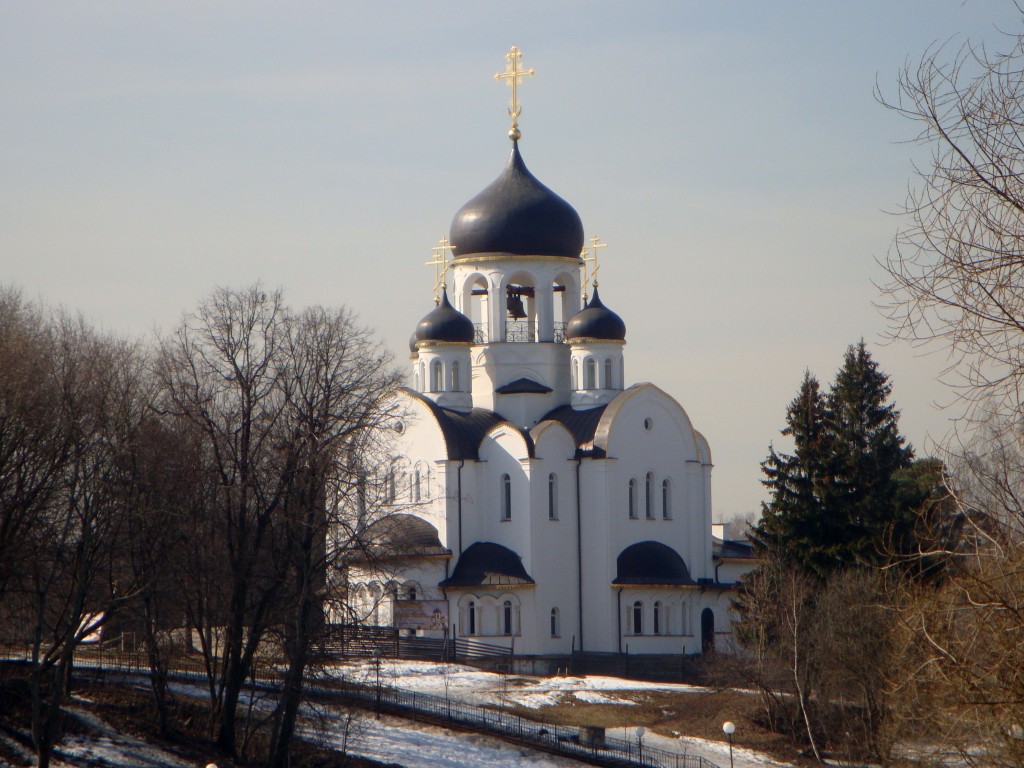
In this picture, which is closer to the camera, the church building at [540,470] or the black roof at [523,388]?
the church building at [540,470]

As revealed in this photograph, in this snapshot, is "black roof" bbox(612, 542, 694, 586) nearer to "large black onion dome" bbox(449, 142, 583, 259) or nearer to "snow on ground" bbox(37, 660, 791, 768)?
"snow on ground" bbox(37, 660, 791, 768)

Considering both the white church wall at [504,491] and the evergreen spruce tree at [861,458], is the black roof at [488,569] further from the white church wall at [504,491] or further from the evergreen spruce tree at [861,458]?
the evergreen spruce tree at [861,458]

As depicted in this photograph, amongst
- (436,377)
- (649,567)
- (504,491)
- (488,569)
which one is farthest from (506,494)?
(649,567)

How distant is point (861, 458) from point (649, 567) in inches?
265

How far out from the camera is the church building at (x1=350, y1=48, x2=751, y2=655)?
40.4 metres

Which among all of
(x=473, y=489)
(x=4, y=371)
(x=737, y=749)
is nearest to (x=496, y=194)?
(x=473, y=489)

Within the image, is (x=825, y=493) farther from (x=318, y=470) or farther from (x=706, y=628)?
(x=318, y=470)

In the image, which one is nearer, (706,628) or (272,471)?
(272,471)

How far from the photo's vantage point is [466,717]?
30.1 meters

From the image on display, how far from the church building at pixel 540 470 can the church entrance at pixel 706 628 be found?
0.19ft

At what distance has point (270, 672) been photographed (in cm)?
2752

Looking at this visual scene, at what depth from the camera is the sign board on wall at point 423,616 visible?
39.0 m

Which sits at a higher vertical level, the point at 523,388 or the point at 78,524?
the point at 523,388

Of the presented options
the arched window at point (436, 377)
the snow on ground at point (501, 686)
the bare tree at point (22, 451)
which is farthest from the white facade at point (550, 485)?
the bare tree at point (22, 451)
